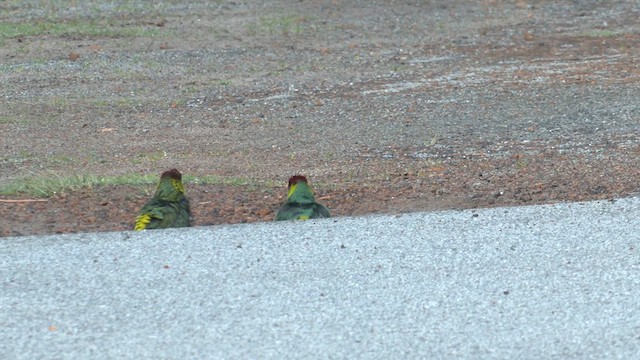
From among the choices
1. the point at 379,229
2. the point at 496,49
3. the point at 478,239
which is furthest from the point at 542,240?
the point at 496,49

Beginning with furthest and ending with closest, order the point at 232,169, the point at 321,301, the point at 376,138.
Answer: the point at 376,138 → the point at 232,169 → the point at 321,301

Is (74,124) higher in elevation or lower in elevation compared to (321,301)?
lower

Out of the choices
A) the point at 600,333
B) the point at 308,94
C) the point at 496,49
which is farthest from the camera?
the point at 496,49

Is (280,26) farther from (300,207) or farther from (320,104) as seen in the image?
(300,207)

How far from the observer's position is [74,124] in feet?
33.6

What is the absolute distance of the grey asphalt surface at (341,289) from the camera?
4574 mm

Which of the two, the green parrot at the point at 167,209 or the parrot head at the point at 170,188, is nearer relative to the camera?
the green parrot at the point at 167,209

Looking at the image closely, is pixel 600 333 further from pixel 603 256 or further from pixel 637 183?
pixel 637 183

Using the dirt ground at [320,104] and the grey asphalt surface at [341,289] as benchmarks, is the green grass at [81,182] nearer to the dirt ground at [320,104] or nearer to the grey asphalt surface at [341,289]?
the dirt ground at [320,104]

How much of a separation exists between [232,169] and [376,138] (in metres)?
1.52

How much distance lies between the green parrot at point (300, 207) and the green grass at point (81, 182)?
4.45ft

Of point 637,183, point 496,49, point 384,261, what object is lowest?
point 496,49

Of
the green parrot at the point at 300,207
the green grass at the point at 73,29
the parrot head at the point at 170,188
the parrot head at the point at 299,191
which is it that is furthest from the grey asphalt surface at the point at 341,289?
the green grass at the point at 73,29

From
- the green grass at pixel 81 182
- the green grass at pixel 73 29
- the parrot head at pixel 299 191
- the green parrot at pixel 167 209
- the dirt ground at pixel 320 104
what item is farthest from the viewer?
the green grass at pixel 73 29
